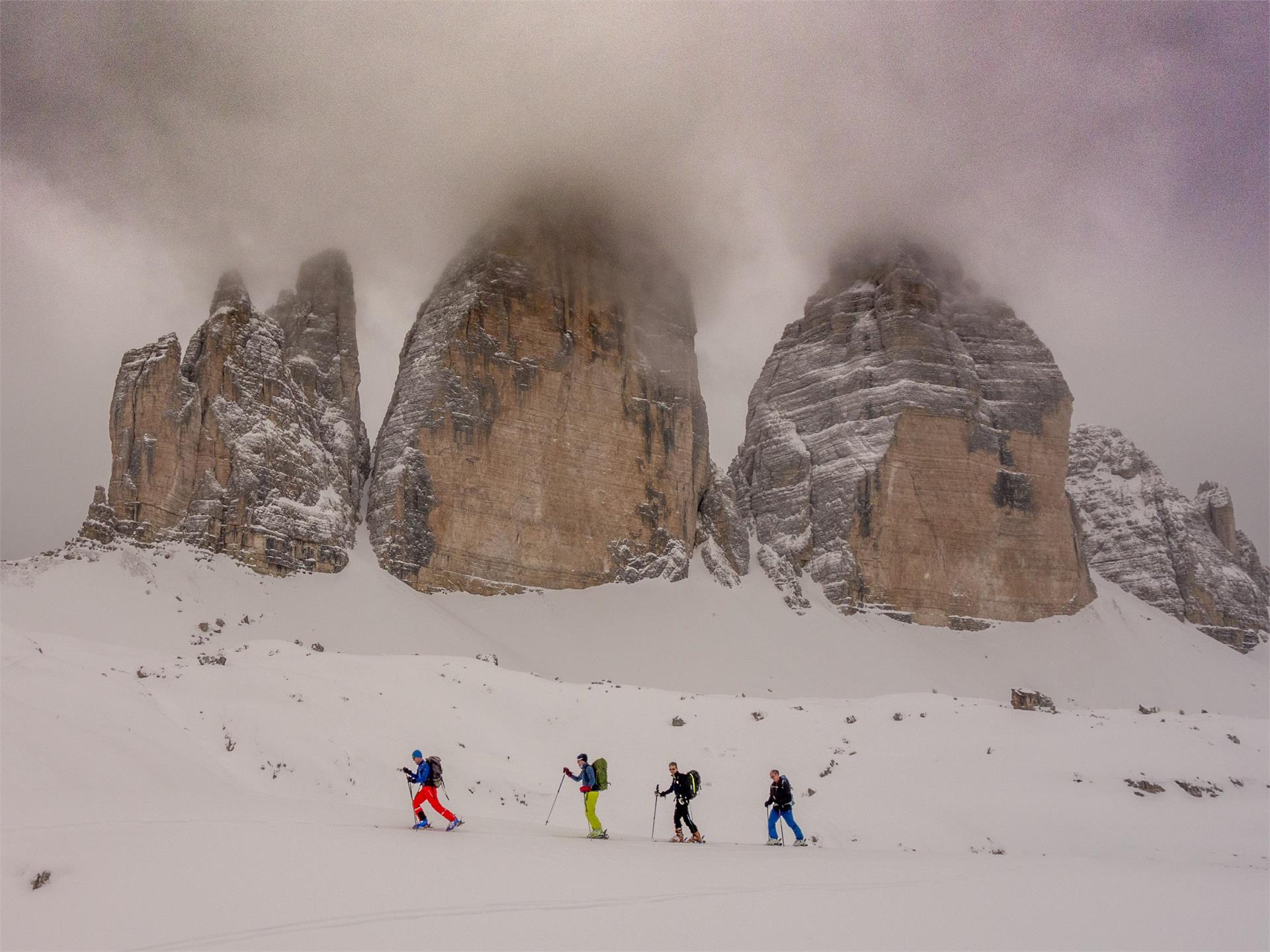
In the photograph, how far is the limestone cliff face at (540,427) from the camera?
1999 inches

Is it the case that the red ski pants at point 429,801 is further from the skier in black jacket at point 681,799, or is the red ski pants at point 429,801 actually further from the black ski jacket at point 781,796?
the black ski jacket at point 781,796

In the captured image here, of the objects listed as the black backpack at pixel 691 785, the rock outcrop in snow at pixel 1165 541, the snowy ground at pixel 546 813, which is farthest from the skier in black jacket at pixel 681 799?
the rock outcrop in snow at pixel 1165 541

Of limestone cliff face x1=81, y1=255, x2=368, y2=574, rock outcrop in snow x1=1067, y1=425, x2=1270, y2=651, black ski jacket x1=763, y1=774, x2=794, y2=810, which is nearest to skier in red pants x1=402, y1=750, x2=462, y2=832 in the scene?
black ski jacket x1=763, y1=774, x2=794, y2=810

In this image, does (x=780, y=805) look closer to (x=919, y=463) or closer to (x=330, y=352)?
(x=330, y=352)

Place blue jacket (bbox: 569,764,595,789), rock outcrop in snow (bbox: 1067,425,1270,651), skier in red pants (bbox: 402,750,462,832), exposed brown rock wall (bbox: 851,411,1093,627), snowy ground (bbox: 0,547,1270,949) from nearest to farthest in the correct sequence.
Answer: snowy ground (bbox: 0,547,1270,949)
skier in red pants (bbox: 402,750,462,832)
blue jacket (bbox: 569,764,595,789)
exposed brown rock wall (bbox: 851,411,1093,627)
rock outcrop in snow (bbox: 1067,425,1270,651)

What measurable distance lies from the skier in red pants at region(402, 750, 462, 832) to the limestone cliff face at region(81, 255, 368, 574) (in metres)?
36.9

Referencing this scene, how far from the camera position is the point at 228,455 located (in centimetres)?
4494

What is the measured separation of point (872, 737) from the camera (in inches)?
758

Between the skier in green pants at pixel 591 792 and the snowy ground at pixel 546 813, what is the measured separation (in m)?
0.84

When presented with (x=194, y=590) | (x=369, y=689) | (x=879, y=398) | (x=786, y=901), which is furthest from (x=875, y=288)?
(x=786, y=901)

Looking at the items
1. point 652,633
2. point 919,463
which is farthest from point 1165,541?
point 652,633

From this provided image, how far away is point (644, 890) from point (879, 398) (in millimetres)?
62536

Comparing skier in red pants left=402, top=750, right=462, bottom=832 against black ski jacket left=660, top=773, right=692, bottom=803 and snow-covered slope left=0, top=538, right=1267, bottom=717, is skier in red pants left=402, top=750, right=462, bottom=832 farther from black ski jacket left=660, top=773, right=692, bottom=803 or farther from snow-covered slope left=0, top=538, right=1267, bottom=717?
snow-covered slope left=0, top=538, right=1267, bottom=717

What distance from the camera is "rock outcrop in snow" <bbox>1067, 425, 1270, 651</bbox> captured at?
73188mm
